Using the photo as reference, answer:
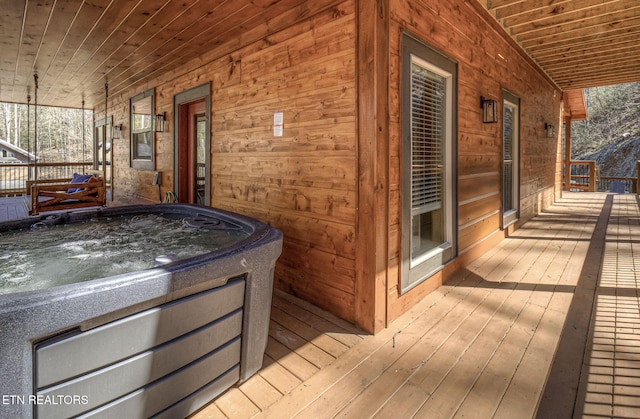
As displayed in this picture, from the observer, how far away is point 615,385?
1.85 m

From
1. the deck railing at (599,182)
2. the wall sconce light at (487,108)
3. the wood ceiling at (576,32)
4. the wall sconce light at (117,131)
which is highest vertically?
the wood ceiling at (576,32)

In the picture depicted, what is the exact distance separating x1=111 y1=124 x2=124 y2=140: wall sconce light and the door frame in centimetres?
272

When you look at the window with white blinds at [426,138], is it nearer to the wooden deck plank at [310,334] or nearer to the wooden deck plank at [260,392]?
the wooden deck plank at [310,334]

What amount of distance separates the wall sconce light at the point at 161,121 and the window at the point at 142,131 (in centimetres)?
36

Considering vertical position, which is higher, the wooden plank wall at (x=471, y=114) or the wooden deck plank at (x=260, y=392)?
the wooden plank wall at (x=471, y=114)

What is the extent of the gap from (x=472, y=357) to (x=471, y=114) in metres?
2.78

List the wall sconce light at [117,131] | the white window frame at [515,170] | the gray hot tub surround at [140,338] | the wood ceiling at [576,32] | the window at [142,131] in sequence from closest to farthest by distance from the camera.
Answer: the gray hot tub surround at [140,338] < the wood ceiling at [576,32] < the white window frame at [515,170] < the window at [142,131] < the wall sconce light at [117,131]

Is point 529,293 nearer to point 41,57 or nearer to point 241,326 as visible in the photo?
point 241,326

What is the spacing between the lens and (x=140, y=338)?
132 cm

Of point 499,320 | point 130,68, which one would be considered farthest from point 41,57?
point 499,320

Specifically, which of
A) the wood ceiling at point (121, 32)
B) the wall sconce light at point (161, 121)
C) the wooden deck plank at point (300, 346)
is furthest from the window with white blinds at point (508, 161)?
the wall sconce light at point (161, 121)

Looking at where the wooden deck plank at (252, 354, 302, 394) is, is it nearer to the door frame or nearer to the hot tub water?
the hot tub water

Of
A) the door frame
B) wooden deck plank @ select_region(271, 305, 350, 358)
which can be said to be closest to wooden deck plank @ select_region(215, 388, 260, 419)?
wooden deck plank @ select_region(271, 305, 350, 358)

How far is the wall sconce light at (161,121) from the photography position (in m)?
5.47
